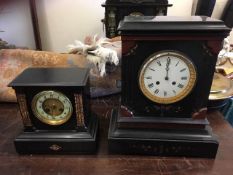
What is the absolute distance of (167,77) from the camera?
1.83ft

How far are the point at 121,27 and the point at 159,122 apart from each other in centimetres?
27

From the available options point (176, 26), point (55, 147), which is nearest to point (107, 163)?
point (55, 147)

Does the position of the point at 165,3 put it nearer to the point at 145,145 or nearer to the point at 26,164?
the point at 145,145

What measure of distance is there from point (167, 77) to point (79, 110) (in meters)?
0.25

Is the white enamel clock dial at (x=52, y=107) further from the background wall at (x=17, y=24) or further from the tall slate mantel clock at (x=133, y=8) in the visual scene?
the background wall at (x=17, y=24)

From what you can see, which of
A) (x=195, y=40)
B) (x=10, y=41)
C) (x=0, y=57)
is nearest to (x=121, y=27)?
(x=195, y=40)

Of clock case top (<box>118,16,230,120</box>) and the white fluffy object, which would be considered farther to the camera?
the white fluffy object

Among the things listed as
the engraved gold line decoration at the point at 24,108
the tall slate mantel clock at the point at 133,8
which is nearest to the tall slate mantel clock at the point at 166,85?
the engraved gold line decoration at the point at 24,108

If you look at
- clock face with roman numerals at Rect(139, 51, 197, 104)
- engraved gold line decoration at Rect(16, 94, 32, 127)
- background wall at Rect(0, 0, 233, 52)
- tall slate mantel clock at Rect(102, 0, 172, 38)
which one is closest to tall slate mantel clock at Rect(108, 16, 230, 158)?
clock face with roman numerals at Rect(139, 51, 197, 104)

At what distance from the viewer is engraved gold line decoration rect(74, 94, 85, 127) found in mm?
562

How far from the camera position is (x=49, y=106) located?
0.58m

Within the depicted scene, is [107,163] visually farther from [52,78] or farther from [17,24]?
[17,24]

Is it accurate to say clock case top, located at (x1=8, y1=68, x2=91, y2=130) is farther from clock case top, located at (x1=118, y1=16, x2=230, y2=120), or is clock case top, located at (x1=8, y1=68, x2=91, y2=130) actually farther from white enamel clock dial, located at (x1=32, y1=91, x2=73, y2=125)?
clock case top, located at (x1=118, y1=16, x2=230, y2=120)

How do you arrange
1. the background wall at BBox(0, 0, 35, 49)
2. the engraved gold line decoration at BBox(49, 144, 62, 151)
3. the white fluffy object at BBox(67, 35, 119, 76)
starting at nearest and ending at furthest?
the engraved gold line decoration at BBox(49, 144, 62, 151), the white fluffy object at BBox(67, 35, 119, 76), the background wall at BBox(0, 0, 35, 49)
